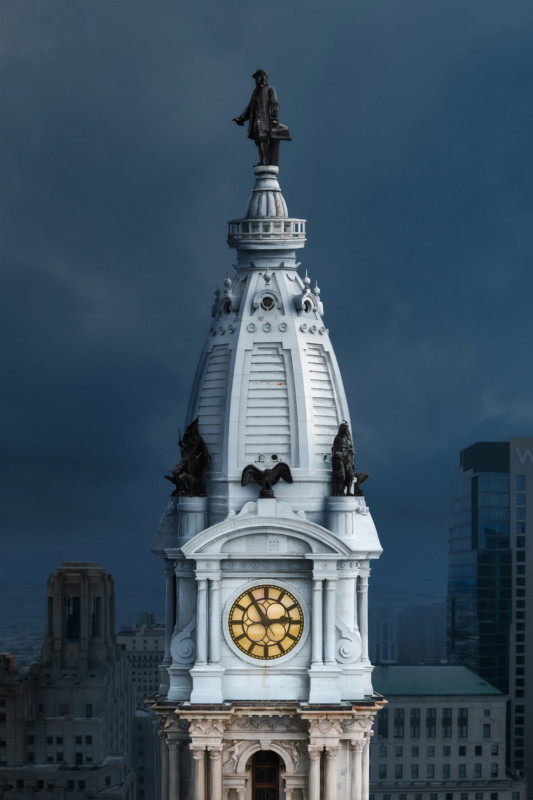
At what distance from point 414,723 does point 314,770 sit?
106 m

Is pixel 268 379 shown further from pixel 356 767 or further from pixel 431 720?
pixel 431 720

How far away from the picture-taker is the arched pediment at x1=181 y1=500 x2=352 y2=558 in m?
57.7

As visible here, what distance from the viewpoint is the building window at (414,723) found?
16212 cm

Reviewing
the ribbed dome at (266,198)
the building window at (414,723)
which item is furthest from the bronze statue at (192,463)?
the building window at (414,723)

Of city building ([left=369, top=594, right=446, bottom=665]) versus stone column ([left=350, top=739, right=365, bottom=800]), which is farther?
city building ([left=369, top=594, right=446, bottom=665])

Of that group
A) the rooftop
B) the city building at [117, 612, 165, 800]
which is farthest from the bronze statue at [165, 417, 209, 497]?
the rooftop

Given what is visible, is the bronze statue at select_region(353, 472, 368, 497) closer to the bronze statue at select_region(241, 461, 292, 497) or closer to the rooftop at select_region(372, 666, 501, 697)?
the bronze statue at select_region(241, 461, 292, 497)

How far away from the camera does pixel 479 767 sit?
16588cm

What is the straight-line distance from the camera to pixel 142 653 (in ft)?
466

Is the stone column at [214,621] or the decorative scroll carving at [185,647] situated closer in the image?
the stone column at [214,621]

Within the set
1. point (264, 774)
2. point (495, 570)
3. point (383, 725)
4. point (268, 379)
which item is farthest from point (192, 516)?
point (495, 570)

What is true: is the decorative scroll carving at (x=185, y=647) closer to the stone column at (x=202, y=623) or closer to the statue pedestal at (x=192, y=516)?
the stone column at (x=202, y=623)

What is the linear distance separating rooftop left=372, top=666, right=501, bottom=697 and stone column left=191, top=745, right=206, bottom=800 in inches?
3946

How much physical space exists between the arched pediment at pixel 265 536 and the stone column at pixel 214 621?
1129 millimetres
